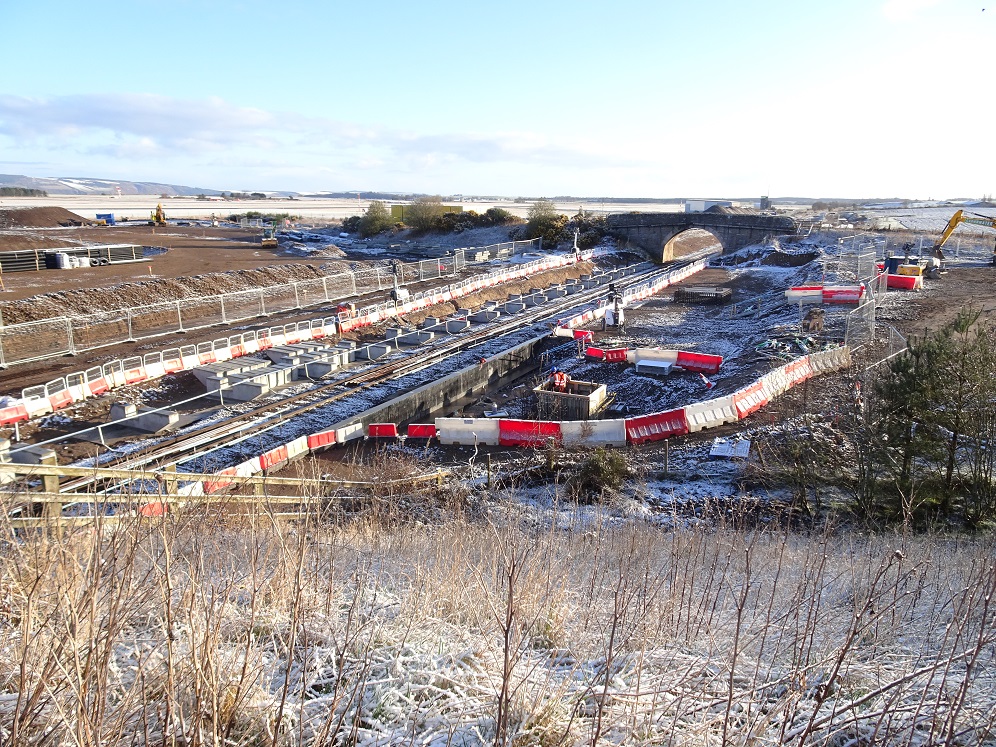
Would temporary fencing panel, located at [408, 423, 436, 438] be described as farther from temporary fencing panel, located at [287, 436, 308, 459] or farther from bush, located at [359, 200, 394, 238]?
bush, located at [359, 200, 394, 238]

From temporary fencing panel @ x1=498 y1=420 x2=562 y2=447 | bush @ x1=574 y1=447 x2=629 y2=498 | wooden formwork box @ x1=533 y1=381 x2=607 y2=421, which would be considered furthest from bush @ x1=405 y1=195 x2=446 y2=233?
bush @ x1=574 y1=447 x2=629 y2=498

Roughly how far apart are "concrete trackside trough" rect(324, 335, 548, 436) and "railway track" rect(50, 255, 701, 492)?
1.72m

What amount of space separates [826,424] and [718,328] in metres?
15.8

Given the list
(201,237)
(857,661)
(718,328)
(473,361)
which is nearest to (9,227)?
(201,237)

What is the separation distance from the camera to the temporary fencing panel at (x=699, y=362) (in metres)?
24.9

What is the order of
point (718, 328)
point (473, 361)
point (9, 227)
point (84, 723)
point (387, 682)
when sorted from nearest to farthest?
point (84, 723) < point (387, 682) < point (473, 361) < point (718, 328) < point (9, 227)

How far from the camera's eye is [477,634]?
4242 millimetres

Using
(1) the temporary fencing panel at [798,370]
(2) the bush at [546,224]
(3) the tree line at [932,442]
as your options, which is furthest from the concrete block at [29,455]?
(2) the bush at [546,224]

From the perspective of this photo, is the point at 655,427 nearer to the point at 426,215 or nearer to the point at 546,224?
the point at 546,224

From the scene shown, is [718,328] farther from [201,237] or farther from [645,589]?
[201,237]

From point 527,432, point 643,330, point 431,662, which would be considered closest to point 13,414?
point 527,432

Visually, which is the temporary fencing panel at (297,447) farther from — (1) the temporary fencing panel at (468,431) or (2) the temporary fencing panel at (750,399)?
(2) the temporary fencing panel at (750,399)

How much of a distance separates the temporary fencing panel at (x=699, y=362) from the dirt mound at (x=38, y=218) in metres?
74.7

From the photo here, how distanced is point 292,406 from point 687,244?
62816 millimetres
